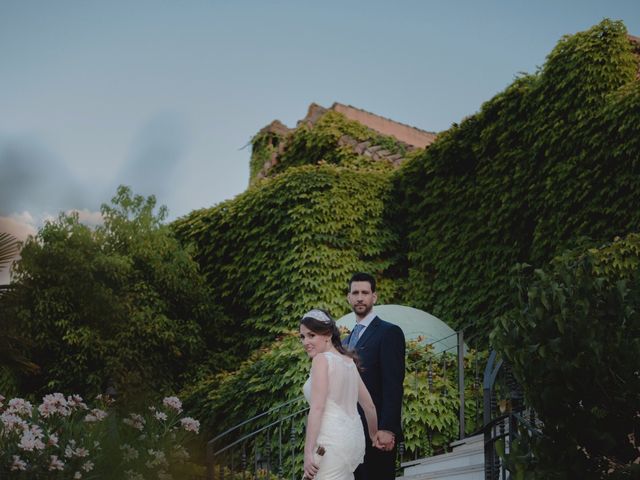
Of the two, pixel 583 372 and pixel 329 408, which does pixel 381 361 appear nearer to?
pixel 329 408

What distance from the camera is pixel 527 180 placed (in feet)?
36.2

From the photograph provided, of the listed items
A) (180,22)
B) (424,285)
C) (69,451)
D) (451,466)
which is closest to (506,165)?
(424,285)

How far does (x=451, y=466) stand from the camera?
7.27 meters

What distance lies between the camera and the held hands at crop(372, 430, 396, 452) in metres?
4.42

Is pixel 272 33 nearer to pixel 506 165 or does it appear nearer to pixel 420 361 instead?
pixel 420 361

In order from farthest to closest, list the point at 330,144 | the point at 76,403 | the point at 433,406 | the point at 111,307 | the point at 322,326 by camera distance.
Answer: the point at 330,144
the point at 111,307
the point at 433,406
the point at 76,403
the point at 322,326

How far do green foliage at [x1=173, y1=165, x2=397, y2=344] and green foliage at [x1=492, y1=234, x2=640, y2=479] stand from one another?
8682mm

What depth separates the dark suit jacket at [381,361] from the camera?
4.63 metres

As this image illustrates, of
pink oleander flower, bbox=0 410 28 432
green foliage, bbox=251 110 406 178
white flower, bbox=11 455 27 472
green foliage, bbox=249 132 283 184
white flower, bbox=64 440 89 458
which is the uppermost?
green foliage, bbox=249 132 283 184

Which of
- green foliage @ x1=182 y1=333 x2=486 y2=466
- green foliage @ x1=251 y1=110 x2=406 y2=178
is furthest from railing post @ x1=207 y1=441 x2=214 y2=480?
green foliage @ x1=251 y1=110 x2=406 y2=178

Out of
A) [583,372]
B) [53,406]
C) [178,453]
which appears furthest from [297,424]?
[583,372]

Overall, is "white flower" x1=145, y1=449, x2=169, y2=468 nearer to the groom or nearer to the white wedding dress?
the groom

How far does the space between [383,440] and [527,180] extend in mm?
7392

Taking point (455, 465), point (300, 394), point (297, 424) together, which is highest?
point (300, 394)
